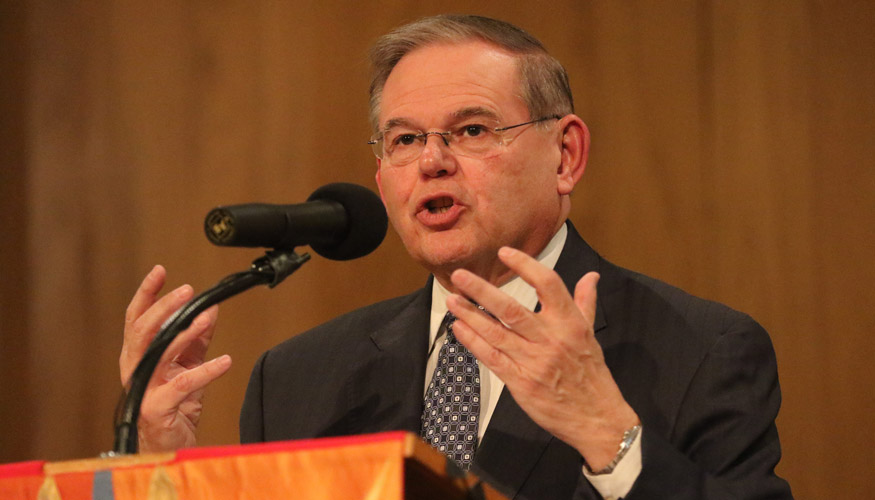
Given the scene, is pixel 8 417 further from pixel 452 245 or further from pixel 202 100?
pixel 452 245

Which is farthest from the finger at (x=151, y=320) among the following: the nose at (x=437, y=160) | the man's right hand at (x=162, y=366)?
the nose at (x=437, y=160)

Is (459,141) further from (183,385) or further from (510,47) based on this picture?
(183,385)

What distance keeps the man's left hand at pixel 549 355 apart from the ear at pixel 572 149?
2.37 ft

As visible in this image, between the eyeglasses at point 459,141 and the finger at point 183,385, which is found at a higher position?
the eyeglasses at point 459,141

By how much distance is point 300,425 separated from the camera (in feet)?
6.24

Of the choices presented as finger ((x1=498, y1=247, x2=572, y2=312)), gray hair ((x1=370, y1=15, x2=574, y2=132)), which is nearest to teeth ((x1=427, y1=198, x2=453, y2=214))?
gray hair ((x1=370, y1=15, x2=574, y2=132))

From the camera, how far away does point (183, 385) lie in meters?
1.50

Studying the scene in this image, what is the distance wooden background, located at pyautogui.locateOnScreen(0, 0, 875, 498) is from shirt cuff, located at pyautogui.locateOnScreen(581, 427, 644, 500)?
1.28 meters

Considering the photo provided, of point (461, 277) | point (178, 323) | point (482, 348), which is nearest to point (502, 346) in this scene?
point (482, 348)

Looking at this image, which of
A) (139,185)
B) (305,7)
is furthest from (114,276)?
(305,7)

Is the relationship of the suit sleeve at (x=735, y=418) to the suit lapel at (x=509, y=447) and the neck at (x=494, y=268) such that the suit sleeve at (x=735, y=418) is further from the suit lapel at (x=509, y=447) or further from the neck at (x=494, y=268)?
the neck at (x=494, y=268)

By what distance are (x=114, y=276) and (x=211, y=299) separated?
76.6 inches

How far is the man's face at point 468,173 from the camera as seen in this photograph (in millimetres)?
1798

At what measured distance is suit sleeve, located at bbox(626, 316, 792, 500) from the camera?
59.9 inches
